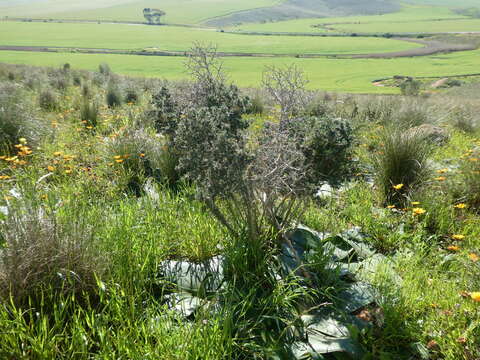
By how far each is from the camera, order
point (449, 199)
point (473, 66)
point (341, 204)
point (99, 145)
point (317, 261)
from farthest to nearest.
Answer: point (473, 66) → point (99, 145) → point (341, 204) → point (449, 199) → point (317, 261)

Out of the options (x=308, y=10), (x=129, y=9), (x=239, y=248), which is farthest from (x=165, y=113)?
(x=308, y=10)

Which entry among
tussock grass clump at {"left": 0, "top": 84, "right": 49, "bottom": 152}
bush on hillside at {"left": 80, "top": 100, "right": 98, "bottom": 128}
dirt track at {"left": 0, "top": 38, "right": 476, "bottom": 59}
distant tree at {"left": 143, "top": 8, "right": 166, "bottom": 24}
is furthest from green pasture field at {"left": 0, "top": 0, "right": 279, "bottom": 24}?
tussock grass clump at {"left": 0, "top": 84, "right": 49, "bottom": 152}

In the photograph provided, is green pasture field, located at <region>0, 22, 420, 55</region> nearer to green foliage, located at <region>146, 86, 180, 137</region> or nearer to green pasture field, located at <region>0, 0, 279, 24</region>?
green pasture field, located at <region>0, 0, 279, 24</region>

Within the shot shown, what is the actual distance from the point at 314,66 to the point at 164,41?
28.2m

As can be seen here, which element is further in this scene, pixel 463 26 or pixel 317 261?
pixel 463 26

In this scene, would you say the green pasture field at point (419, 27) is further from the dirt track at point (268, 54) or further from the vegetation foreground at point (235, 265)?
the vegetation foreground at point (235, 265)

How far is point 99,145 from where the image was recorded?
5.34 m

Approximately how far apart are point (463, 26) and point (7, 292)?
107072mm

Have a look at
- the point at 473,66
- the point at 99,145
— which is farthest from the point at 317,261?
the point at 473,66

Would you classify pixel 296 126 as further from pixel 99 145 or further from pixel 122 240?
pixel 99 145

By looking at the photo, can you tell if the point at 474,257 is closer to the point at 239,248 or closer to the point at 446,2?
the point at 239,248

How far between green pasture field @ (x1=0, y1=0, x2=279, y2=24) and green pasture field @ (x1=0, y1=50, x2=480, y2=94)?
196ft

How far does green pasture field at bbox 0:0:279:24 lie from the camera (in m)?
96.5

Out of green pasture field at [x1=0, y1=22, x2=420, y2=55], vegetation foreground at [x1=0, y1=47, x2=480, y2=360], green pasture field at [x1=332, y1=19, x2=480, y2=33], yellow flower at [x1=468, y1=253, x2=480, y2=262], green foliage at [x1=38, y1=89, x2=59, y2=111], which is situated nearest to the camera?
vegetation foreground at [x1=0, y1=47, x2=480, y2=360]
